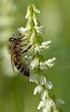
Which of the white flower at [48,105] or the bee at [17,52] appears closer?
the white flower at [48,105]

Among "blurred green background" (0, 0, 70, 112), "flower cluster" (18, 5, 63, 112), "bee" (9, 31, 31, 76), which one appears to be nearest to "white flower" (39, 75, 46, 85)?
"flower cluster" (18, 5, 63, 112)

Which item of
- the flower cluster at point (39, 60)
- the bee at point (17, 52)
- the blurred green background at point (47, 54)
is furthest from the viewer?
the blurred green background at point (47, 54)

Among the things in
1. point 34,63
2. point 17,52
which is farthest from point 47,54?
point 34,63

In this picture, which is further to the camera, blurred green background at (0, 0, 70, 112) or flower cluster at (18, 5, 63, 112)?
blurred green background at (0, 0, 70, 112)

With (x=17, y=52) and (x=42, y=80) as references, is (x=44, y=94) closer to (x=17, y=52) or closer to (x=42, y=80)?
(x=42, y=80)

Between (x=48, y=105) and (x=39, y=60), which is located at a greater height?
(x=39, y=60)

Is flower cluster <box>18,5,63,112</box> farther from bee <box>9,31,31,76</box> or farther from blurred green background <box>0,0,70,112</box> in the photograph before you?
blurred green background <box>0,0,70,112</box>

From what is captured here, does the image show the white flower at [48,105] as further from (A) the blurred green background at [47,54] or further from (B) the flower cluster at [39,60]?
(A) the blurred green background at [47,54]

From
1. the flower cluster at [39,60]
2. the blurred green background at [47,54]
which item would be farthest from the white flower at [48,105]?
the blurred green background at [47,54]

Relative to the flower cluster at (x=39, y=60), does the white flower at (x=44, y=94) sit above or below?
below
